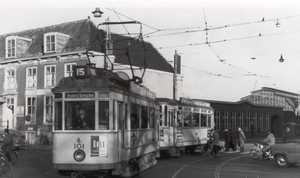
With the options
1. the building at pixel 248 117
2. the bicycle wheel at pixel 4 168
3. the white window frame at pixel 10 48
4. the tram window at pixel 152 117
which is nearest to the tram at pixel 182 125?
the tram window at pixel 152 117

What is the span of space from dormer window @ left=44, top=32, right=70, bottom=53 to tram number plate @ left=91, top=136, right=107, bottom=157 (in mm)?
22805

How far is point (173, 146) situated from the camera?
65.0ft

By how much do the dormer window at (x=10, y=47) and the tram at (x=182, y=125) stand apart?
1715cm

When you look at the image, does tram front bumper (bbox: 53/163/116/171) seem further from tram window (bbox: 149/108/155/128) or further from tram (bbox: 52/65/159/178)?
tram window (bbox: 149/108/155/128)

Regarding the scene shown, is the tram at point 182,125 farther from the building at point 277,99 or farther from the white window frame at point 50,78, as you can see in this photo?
the building at point 277,99

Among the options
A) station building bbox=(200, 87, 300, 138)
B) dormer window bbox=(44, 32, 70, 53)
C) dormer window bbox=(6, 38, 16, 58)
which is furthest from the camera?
station building bbox=(200, 87, 300, 138)

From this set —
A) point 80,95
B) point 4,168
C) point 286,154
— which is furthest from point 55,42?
point 80,95

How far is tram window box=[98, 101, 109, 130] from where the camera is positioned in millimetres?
9891

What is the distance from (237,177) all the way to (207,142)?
10622mm

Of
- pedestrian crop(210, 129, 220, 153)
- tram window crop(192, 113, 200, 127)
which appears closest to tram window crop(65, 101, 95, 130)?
pedestrian crop(210, 129, 220, 153)

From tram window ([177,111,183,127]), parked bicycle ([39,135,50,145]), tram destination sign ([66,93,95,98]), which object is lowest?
parked bicycle ([39,135,50,145])

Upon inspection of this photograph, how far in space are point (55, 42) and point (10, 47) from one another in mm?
4921

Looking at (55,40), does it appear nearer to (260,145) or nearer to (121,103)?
(260,145)

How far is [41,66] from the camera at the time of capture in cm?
3141
